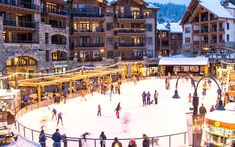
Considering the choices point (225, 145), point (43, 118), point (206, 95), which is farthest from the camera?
point (206, 95)

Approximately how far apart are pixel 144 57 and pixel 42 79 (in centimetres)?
3122

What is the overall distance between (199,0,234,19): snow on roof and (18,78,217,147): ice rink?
2595 cm

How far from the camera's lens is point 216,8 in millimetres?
67562

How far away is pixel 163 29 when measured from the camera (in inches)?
3194

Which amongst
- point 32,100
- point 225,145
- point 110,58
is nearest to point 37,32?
point 32,100

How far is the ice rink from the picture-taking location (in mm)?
23719

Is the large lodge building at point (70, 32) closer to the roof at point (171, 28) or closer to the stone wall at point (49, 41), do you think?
the stone wall at point (49, 41)

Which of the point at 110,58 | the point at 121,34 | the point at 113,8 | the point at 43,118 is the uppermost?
the point at 113,8

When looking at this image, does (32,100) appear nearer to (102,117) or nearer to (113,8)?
(102,117)

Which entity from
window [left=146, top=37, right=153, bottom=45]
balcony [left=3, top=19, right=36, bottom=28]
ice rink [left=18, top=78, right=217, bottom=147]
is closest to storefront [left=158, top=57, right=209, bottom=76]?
window [left=146, top=37, right=153, bottom=45]

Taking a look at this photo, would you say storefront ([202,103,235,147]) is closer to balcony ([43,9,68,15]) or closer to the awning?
balcony ([43,9,68,15])

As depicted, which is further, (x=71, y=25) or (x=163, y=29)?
(x=163, y=29)

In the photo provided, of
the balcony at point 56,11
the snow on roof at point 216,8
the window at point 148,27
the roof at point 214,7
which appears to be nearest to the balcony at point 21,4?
the balcony at point 56,11

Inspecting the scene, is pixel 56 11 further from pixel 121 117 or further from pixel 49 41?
pixel 121 117
